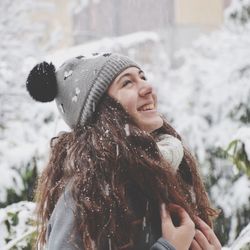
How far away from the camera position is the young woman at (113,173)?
1871 mm

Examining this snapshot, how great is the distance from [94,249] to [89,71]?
0.63 metres

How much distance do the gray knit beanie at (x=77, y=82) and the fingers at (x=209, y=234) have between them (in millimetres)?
531

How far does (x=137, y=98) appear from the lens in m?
2.05

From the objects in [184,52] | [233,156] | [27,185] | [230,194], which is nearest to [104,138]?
[233,156]

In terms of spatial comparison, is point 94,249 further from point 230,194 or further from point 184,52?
point 184,52

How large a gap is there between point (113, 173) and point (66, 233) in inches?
9.5

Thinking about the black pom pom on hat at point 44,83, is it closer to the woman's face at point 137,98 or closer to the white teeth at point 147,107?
the woman's face at point 137,98

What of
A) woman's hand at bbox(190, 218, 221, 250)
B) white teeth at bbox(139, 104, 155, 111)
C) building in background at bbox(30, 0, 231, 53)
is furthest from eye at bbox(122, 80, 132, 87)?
building in background at bbox(30, 0, 231, 53)

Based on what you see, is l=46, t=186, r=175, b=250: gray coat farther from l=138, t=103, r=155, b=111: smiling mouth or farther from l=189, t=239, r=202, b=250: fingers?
l=138, t=103, r=155, b=111: smiling mouth

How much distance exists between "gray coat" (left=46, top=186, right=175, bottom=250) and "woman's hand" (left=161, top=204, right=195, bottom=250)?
0.03 metres

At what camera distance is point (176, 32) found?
19891 millimetres

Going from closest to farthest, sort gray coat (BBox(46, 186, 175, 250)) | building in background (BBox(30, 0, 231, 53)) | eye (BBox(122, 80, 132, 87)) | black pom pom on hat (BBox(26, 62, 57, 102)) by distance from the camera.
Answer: gray coat (BBox(46, 186, 175, 250)) → eye (BBox(122, 80, 132, 87)) → black pom pom on hat (BBox(26, 62, 57, 102)) → building in background (BBox(30, 0, 231, 53))

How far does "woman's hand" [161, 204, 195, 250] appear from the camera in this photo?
1843 millimetres

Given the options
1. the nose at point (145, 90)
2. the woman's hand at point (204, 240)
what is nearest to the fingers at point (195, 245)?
the woman's hand at point (204, 240)
